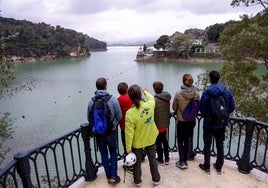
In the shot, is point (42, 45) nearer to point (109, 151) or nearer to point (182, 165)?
point (109, 151)

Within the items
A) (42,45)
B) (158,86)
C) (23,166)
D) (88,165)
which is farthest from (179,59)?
(23,166)

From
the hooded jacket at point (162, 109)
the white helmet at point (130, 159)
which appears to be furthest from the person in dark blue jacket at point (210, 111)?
the white helmet at point (130, 159)

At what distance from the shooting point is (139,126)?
2.51 metres

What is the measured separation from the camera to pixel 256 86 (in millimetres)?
6961

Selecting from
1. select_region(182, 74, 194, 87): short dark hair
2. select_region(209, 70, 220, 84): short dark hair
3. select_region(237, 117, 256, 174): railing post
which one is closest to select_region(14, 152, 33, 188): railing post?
select_region(182, 74, 194, 87): short dark hair

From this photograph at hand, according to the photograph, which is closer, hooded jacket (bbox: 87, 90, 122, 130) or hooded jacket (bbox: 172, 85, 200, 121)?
hooded jacket (bbox: 87, 90, 122, 130)

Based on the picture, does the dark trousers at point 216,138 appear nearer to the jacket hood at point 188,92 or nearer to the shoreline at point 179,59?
the jacket hood at point 188,92

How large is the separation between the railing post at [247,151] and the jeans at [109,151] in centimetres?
169

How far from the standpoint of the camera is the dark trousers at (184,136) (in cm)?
295

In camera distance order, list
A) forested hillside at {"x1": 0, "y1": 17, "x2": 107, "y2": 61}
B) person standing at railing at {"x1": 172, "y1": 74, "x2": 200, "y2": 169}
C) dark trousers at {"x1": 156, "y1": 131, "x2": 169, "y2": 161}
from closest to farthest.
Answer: person standing at railing at {"x1": 172, "y1": 74, "x2": 200, "y2": 169} → dark trousers at {"x1": 156, "y1": 131, "x2": 169, "y2": 161} → forested hillside at {"x1": 0, "y1": 17, "x2": 107, "y2": 61}

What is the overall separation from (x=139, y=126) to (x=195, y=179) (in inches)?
44.7

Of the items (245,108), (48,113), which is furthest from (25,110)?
(245,108)

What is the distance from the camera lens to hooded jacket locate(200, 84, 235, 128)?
2631mm

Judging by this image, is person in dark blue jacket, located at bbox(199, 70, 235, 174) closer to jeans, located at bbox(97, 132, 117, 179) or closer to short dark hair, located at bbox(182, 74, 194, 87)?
short dark hair, located at bbox(182, 74, 194, 87)
